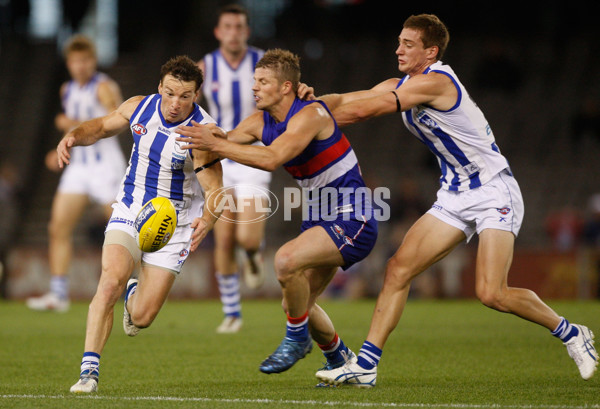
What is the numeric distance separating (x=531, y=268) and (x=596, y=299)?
3.86 feet

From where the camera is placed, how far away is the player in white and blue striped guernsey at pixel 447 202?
→ 18.9 ft

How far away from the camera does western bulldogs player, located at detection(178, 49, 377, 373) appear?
18.7ft

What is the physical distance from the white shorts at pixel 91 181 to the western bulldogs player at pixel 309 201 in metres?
5.30

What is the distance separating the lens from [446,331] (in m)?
9.62

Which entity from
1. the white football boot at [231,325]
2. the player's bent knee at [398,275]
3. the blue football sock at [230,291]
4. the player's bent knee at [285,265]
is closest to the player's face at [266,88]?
the player's bent knee at [285,265]

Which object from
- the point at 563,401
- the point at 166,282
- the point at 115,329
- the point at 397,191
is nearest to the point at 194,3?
the point at 397,191

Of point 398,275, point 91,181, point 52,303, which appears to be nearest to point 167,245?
point 398,275

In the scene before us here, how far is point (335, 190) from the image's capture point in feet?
19.7

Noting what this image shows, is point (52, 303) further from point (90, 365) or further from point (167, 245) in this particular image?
point (90, 365)

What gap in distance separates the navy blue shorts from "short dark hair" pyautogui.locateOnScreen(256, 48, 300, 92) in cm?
93

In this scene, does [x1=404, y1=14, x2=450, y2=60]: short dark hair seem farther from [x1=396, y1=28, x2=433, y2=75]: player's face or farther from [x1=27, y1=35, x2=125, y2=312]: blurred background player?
[x1=27, y1=35, x2=125, y2=312]: blurred background player

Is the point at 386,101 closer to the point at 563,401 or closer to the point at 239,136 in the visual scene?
the point at 239,136

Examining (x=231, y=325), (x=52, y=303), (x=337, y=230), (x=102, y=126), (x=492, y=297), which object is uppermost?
(x=102, y=126)

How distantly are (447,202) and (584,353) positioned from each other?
1301 millimetres
